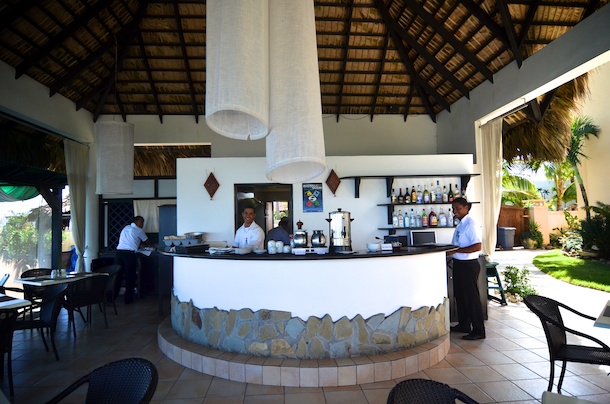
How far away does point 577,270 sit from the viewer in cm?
921

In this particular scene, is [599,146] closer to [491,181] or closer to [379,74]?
[491,181]

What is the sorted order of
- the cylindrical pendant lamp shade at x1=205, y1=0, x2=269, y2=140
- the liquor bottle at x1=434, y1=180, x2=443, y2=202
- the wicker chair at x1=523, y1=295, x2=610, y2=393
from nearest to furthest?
1. the wicker chair at x1=523, y1=295, x2=610, y2=393
2. the cylindrical pendant lamp shade at x1=205, y1=0, x2=269, y2=140
3. the liquor bottle at x1=434, y1=180, x2=443, y2=202

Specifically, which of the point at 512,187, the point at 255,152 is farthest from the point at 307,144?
the point at 512,187

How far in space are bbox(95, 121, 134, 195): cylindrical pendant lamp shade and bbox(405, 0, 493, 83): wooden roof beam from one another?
506cm

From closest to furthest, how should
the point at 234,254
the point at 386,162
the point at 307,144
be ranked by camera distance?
the point at 307,144
the point at 234,254
the point at 386,162

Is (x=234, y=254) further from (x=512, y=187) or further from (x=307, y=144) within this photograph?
(x=512, y=187)

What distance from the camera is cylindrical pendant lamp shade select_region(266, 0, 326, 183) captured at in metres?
3.21

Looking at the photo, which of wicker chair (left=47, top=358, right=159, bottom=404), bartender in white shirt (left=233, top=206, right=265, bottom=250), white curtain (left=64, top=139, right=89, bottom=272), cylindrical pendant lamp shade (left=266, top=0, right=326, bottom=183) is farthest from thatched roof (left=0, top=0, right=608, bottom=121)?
wicker chair (left=47, top=358, right=159, bottom=404)

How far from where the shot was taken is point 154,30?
682 centimetres

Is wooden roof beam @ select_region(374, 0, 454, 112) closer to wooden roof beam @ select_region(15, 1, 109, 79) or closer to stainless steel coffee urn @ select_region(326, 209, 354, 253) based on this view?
stainless steel coffee urn @ select_region(326, 209, 354, 253)

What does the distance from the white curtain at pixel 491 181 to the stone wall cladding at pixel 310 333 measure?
356 centimetres

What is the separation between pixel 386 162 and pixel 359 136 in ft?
6.40

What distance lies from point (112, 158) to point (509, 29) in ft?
20.2

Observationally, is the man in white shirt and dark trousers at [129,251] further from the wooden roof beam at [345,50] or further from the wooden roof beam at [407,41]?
the wooden roof beam at [407,41]
